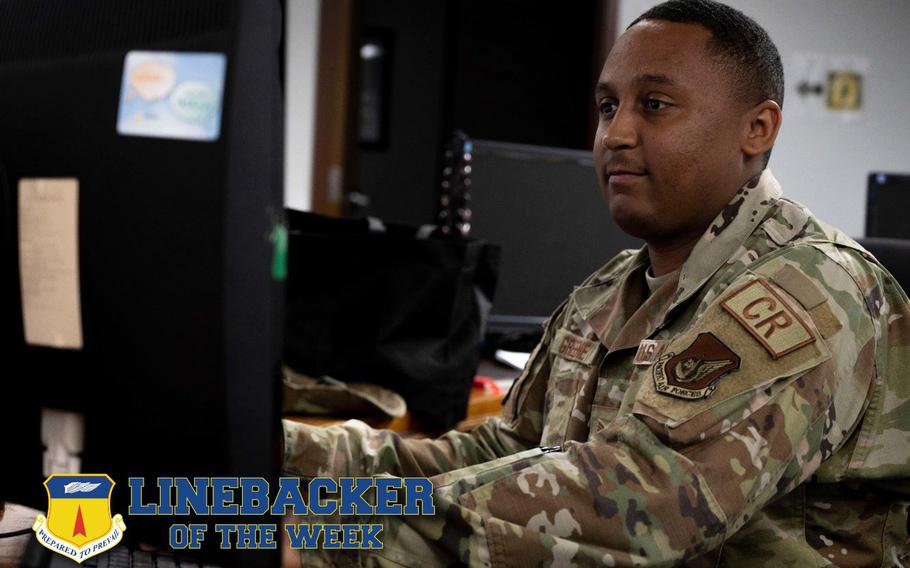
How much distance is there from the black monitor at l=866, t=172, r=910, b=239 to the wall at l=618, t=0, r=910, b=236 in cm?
119

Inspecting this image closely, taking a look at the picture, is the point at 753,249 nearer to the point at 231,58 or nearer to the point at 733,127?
the point at 733,127

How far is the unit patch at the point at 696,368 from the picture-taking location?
2.78ft

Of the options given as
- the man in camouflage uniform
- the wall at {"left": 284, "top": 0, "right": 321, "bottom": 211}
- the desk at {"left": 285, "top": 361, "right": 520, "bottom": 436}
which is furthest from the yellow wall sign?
the man in camouflage uniform

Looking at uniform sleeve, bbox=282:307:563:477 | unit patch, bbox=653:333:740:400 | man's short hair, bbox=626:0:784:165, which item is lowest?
uniform sleeve, bbox=282:307:563:477

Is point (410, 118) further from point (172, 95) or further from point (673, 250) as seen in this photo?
point (172, 95)

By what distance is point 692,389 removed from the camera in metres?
0.85

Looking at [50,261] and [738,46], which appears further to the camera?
[738,46]

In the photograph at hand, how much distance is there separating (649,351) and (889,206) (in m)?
1.29

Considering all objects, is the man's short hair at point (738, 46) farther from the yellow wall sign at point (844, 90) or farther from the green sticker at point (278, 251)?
the yellow wall sign at point (844, 90)

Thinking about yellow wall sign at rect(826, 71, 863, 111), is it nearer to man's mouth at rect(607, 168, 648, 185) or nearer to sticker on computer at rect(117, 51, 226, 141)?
man's mouth at rect(607, 168, 648, 185)

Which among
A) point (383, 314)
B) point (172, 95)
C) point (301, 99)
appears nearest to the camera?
point (172, 95)

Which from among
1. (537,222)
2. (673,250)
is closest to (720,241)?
(673,250)

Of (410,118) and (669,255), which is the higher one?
(410,118)

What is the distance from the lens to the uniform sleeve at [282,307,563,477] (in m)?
1.12
